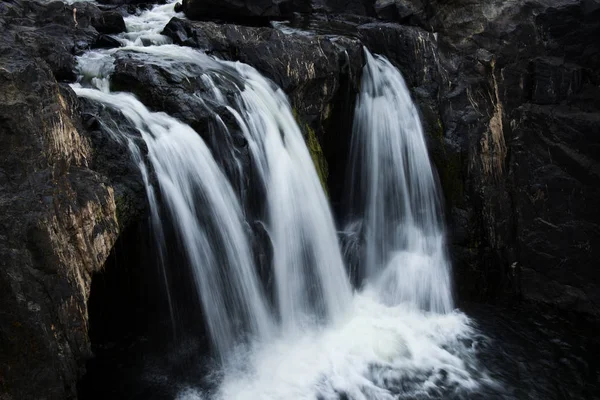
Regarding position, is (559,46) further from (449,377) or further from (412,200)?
(449,377)

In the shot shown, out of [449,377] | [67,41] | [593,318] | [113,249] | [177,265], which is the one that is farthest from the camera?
[593,318]

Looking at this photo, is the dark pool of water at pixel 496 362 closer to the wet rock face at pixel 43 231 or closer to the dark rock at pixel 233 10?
the wet rock face at pixel 43 231

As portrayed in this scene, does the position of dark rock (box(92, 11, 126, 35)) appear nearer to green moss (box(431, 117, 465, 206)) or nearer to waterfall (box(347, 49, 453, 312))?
waterfall (box(347, 49, 453, 312))

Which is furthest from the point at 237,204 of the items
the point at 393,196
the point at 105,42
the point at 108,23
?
the point at 108,23

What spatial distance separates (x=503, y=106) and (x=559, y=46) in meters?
1.26

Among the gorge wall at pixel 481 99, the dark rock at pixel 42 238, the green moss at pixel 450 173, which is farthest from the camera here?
the green moss at pixel 450 173

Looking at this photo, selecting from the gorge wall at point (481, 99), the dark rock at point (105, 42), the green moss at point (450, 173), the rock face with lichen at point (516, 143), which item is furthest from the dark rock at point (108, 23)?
the green moss at point (450, 173)

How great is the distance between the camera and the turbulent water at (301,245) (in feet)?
19.2

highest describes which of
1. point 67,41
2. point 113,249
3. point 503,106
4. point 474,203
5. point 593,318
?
point 67,41

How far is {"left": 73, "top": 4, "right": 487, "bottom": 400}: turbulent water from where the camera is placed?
5.85m

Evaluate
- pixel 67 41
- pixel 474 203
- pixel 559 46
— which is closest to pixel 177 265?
pixel 67 41

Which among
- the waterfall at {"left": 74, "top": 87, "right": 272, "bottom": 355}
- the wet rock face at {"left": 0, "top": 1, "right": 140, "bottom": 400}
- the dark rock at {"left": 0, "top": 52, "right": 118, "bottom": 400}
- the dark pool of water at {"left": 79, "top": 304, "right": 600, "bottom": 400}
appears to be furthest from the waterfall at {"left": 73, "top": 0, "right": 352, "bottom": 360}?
the dark rock at {"left": 0, "top": 52, "right": 118, "bottom": 400}

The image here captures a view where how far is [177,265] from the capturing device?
556cm

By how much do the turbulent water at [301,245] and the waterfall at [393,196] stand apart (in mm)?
16
